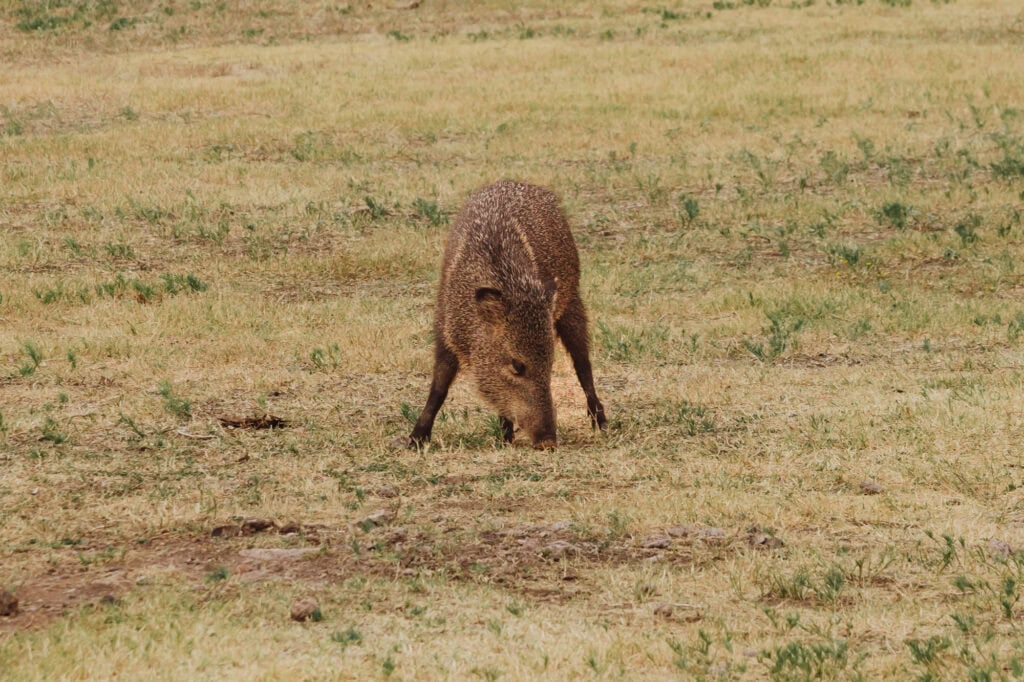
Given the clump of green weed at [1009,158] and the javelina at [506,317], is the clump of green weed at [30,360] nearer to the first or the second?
the javelina at [506,317]

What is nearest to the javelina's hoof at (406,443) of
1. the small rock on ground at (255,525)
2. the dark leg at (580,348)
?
the dark leg at (580,348)

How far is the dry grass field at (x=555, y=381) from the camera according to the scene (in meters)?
6.38

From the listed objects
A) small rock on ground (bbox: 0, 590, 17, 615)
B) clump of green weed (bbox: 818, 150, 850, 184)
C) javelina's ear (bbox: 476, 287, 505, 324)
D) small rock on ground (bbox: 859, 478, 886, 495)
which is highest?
javelina's ear (bbox: 476, 287, 505, 324)

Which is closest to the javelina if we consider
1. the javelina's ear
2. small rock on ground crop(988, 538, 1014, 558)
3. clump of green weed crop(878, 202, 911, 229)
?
the javelina's ear

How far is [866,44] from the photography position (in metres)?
28.9

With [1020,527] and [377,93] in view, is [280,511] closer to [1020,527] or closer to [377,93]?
[1020,527]

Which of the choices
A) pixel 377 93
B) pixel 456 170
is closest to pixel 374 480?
pixel 456 170

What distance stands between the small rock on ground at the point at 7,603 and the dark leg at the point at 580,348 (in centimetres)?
456

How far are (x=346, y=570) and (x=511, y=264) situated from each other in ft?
9.43

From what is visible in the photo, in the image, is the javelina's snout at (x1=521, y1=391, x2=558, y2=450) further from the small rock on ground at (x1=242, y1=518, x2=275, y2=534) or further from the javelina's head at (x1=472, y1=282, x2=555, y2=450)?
the small rock on ground at (x1=242, y1=518, x2=275, y2=534)

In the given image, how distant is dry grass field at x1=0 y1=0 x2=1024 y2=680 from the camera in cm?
638

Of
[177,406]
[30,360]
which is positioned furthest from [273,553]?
[30,360]

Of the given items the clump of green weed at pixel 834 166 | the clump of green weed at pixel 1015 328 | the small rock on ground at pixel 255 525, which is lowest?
the clump of green weed at pixel 834 166

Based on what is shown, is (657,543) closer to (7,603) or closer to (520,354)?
(520,354)
